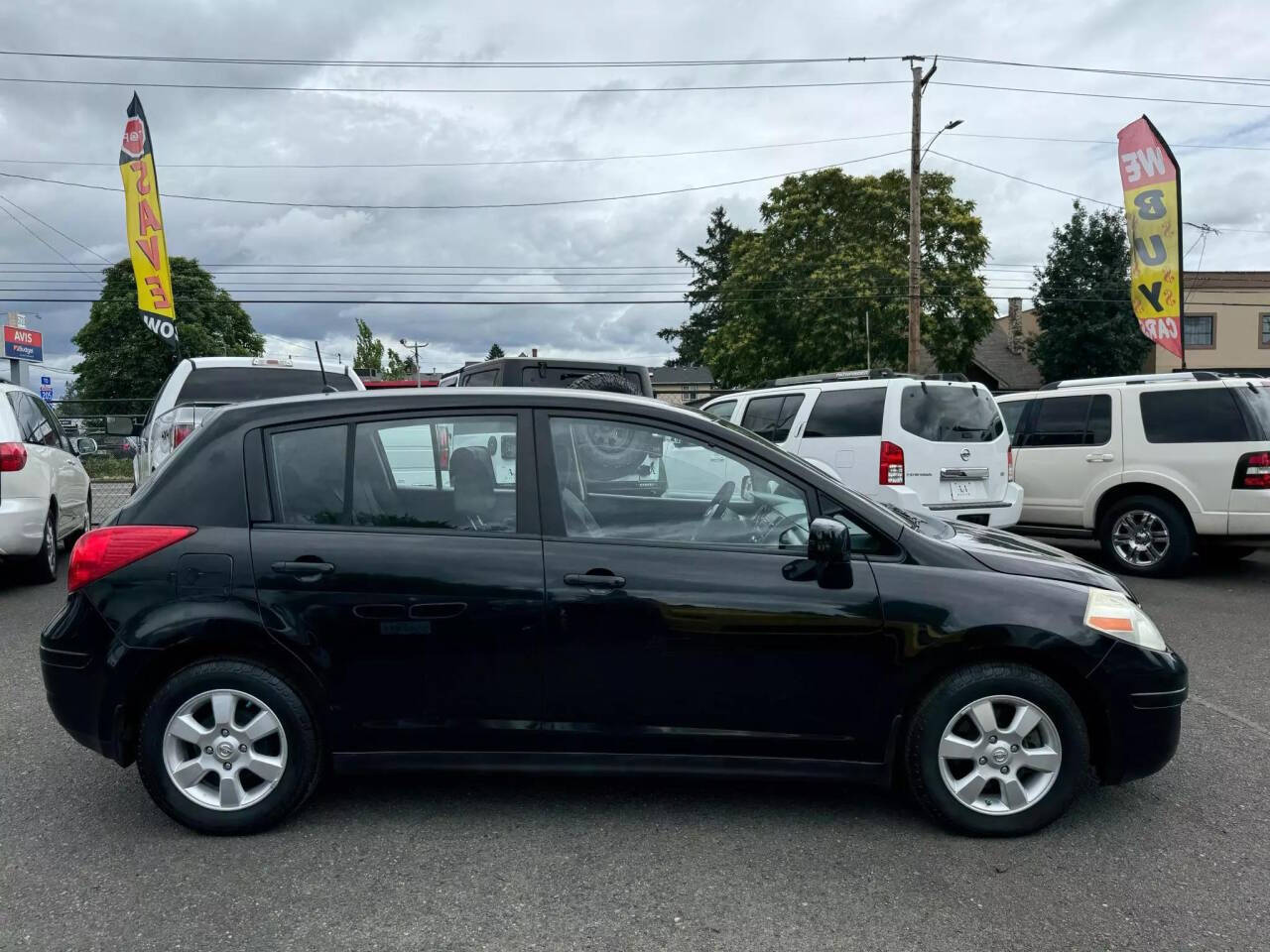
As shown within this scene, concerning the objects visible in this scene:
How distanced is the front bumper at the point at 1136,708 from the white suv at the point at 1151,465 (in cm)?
588

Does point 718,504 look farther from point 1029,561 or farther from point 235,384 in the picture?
point 235,384

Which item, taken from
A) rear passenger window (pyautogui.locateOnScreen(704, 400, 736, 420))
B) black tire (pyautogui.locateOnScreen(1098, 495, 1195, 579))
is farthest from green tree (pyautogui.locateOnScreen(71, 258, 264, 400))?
black tire (pyautogui.locateOnScreen(1098, 495, 1195, 579))

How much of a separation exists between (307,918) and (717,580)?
166 centimetres

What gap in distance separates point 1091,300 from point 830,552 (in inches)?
1585

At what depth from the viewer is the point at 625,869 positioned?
3.24m

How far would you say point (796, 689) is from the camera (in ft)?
11.2

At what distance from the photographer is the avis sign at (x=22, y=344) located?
28641mm

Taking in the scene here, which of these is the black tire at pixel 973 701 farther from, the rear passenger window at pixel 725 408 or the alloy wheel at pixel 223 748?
the rear passenger window at pixel 725 408

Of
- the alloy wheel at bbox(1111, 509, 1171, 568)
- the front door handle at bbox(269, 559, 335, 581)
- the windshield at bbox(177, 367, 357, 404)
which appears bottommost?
the alloy wheel at bbox(1111, 509, 1171, 568)

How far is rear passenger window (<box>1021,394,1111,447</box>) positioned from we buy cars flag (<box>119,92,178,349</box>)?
1409cm

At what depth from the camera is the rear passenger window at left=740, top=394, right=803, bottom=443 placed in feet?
31.6

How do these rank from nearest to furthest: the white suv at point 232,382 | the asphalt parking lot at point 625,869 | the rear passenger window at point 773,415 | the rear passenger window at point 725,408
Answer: the asphalt parking lot at point 625,869 → the white suv at point 232,382 → the rear passenger window at point 773,415 → the rear passenger window at point 725,408

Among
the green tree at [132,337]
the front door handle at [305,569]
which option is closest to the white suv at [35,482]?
the front door handle at [305,569]

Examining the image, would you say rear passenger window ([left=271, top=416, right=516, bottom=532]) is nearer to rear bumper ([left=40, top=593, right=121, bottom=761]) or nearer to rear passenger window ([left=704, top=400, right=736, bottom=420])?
rear bumper ([left=40, top=593, right=121, bottom=761])
